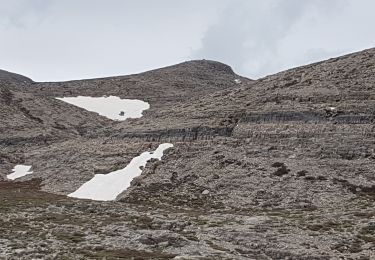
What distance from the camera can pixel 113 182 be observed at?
66062 mm

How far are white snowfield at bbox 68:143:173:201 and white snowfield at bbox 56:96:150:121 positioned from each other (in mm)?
54479

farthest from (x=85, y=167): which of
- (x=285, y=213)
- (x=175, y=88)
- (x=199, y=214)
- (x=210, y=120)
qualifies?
(x=175, y=88)

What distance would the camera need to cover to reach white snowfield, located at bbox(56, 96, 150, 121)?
421 ft

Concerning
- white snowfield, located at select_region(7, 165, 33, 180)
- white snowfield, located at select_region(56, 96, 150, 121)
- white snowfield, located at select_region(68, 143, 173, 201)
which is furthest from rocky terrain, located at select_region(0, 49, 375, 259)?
white snowfield, located at select_region(56, 96, 150, 121)

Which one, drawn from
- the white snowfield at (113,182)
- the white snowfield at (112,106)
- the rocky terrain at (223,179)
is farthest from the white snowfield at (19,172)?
the white snowfield at (112,106)

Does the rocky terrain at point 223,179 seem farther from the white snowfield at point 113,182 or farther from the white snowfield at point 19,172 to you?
the white snowfield at point 113,182

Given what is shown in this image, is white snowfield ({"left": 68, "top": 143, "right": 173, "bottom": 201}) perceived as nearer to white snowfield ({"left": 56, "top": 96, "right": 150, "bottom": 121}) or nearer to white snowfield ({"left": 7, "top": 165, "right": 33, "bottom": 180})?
white snowfield ({"left": 7, "top": 165, "right": 33, "bottom": 180})

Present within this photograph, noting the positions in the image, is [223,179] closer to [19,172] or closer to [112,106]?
[19,172]

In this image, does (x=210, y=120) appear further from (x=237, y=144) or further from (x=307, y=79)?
(x=307, y=79)

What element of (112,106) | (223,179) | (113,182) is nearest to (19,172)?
(113,182)

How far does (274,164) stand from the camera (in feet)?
203

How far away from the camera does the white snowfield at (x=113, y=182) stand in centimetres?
6294

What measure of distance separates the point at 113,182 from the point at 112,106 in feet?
237

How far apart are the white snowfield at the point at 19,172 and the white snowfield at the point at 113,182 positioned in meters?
14.8
